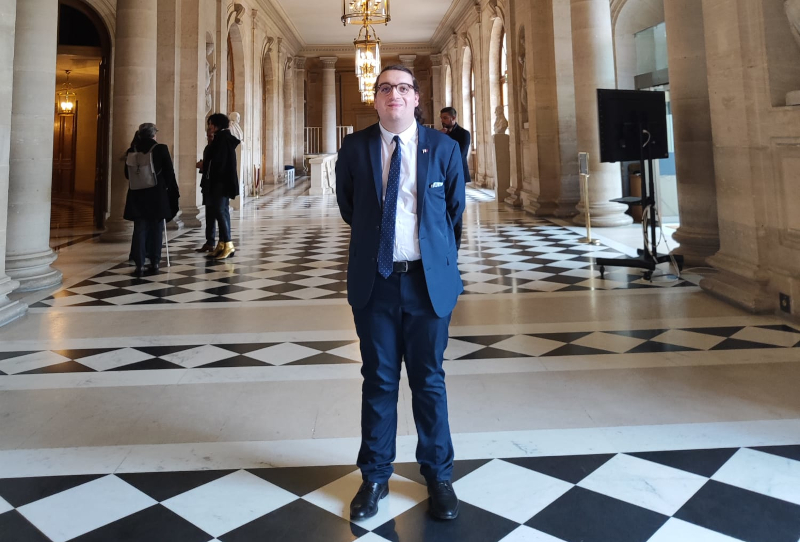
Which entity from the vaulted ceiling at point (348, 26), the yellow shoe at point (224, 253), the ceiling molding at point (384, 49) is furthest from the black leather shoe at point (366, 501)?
the ceiling molding at point (384, 49)

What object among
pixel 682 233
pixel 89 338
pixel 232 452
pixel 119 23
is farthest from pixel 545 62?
pixel 232 452

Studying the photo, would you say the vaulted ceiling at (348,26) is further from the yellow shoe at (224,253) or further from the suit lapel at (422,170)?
the suit lapel at (422,170)

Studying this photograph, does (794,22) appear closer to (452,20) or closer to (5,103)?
(5,103)

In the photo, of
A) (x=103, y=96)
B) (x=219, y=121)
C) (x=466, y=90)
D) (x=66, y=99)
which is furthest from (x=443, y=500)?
(x=466, y=90)

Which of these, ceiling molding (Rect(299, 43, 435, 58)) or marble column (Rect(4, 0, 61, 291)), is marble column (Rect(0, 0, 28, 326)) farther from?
ceiling molding (Rect(299, 43, 435, 58))

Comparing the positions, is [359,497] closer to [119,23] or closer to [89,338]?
[89,338]

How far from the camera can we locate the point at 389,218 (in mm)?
2176

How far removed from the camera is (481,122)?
23.3 m

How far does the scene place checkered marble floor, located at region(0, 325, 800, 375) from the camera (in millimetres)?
4008

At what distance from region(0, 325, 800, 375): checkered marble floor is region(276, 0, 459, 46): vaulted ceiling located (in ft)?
69.5

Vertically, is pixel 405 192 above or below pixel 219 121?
above

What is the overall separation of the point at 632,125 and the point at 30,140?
609 centimetres

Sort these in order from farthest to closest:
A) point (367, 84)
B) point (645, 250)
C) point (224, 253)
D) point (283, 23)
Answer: point (283, 23) < point (367, 84) < point (224, 253) < point (645, 250)

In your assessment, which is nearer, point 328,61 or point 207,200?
point 207,200
